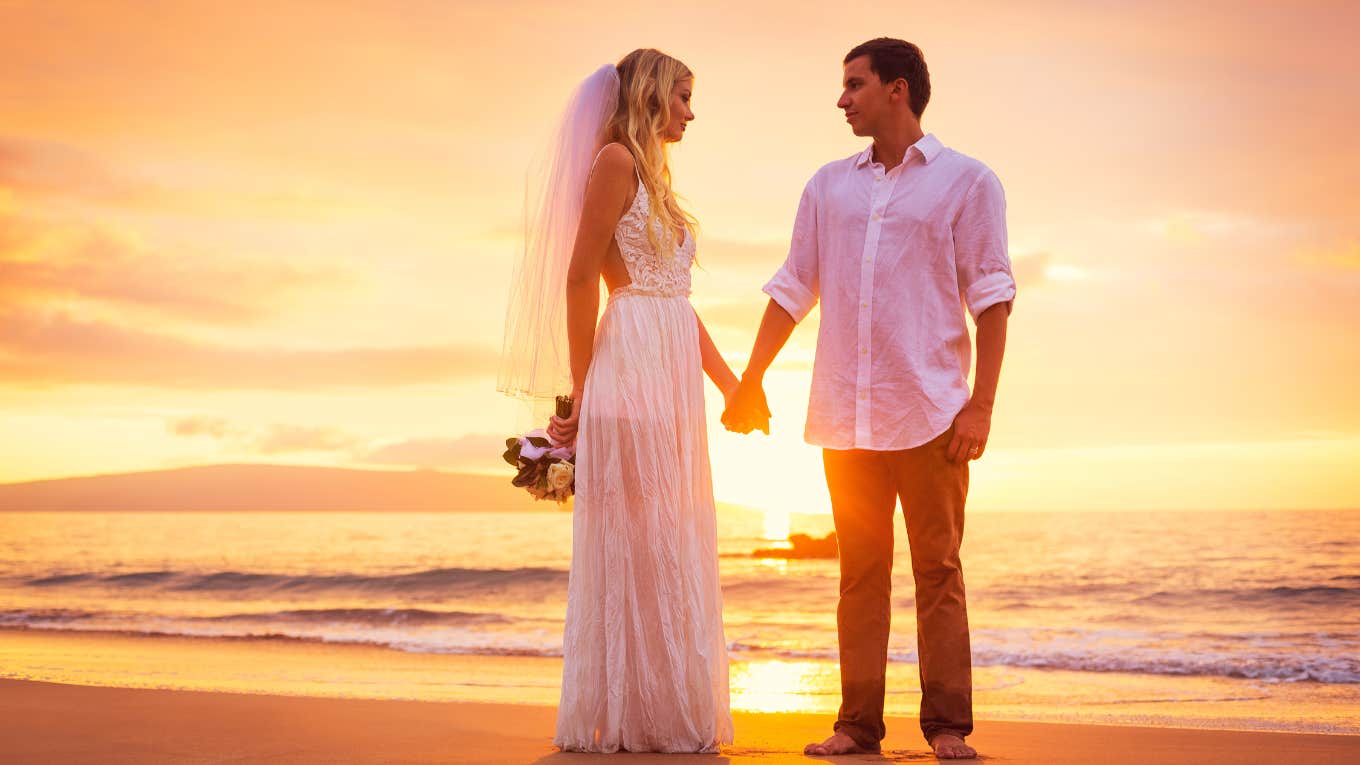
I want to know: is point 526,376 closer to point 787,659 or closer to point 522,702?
point 522,702

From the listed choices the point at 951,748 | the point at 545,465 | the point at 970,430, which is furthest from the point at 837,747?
the point at 545,465

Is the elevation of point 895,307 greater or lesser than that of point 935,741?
greater

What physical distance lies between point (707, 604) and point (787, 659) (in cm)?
671

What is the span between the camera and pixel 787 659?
1027 centimetres

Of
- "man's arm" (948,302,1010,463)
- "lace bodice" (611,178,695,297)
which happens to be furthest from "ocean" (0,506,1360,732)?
"lace bodice" (611,178,695,297)

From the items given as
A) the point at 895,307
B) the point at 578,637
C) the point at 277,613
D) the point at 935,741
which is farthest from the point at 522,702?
the point at 277,613

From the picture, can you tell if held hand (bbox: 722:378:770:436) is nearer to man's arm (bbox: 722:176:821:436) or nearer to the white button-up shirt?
man's arm (bbox: 722:176:821:436)

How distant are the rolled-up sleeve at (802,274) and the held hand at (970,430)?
694 mm

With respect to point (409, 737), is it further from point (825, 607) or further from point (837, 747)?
point (825, 607)

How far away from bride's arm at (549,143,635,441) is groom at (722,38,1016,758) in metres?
0.63

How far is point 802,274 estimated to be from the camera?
3984 millimetres

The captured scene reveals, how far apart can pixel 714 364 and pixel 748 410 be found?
263 mm

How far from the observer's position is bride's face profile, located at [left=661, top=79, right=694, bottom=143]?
12.5ft

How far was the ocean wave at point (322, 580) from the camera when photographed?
20.9 metres
